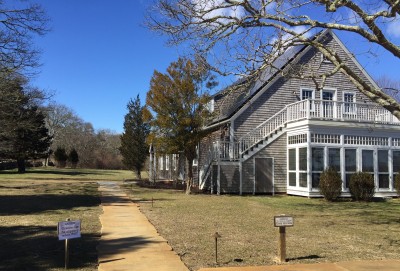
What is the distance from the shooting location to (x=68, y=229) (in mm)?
6688

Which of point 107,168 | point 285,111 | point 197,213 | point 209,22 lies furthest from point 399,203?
point 107,168

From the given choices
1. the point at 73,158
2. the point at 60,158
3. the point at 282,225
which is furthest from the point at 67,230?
the point at 73,158

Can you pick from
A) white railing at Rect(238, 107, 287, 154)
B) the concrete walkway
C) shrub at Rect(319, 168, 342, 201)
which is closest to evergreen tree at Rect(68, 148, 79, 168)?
white railing at Rect(238, 107, 287, 154)

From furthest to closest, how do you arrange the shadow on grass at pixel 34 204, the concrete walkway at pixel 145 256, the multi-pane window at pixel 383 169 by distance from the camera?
the multi-pane window at pixel 383 169 → the shadow on grass at pixel 34 204 → the concrete walkway at pixel 145 256

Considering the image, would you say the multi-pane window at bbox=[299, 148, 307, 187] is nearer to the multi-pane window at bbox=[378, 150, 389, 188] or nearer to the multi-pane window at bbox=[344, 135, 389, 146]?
the multi-pane window at bbox=[344, 135, 389, 146]

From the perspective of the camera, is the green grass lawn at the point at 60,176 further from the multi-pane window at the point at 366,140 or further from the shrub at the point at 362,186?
the shrub at the point at 362,186

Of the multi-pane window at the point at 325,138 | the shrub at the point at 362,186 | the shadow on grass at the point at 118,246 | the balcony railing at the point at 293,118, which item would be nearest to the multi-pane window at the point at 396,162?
the balcony railing at the point at 293,118

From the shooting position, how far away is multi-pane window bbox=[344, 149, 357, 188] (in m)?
21.1

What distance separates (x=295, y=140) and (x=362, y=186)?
414 cm

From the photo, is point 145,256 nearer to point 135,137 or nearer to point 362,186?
point 362,186

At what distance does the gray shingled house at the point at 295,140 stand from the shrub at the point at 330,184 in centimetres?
105

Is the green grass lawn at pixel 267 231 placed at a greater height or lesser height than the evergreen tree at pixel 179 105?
lesser

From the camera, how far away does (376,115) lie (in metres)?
22.7

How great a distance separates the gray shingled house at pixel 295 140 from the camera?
20.9 metres
